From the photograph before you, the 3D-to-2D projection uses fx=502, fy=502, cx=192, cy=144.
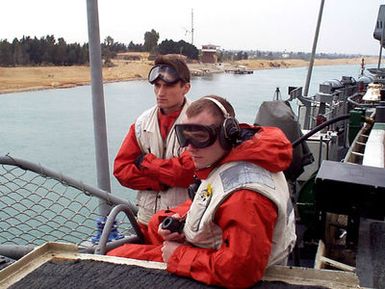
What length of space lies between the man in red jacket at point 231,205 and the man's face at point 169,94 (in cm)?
70

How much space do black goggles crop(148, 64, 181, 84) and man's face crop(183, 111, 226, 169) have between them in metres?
0.74

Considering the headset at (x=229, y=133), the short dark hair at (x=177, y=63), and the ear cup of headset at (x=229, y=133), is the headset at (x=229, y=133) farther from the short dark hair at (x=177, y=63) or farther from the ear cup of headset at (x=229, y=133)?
the short dark hair at (x=177, y=63)

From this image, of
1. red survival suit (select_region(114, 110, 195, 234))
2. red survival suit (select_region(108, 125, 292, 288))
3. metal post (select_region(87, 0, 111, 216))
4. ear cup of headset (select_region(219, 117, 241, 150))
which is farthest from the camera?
metal post (select_region(87, 0, 111, 216))

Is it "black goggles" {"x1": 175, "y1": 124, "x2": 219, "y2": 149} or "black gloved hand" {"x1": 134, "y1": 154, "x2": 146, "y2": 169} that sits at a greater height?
"black goggles" {"x1": 175, "y1": 124, "x2": 219, "y2": 149}

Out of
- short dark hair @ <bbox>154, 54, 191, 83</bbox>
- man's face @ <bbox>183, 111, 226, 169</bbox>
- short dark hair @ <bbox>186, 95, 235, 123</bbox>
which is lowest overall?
man's face @ <bbox>183, 111, 226, 169</bbox>

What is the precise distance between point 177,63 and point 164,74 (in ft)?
0.25

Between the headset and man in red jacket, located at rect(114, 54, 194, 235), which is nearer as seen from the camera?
the headset

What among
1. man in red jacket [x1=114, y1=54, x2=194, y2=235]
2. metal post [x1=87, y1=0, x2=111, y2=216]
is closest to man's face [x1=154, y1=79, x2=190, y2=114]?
man in red jacket [x1=114, y1=54, x2=194, y2=235]

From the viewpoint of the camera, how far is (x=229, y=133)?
1.43m

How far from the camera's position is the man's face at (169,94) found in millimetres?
2209

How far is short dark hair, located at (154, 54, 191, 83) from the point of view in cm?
222

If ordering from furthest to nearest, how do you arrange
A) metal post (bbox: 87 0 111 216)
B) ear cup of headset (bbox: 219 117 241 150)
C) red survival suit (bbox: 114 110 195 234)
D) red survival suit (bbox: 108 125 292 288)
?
metal post (bbox: 87 0 111 216) < red survival suit (bbox: 114 110 195 234) < ear cup of headset (bbox: 219 117 241 150) < red survival suit (bbox: 108 125 292 288)

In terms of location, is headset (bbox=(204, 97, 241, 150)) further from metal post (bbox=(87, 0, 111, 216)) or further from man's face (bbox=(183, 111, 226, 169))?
metal post (bbox=(87, 0, 111, 216))

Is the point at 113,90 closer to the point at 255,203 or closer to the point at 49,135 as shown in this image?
the point at 49,135
